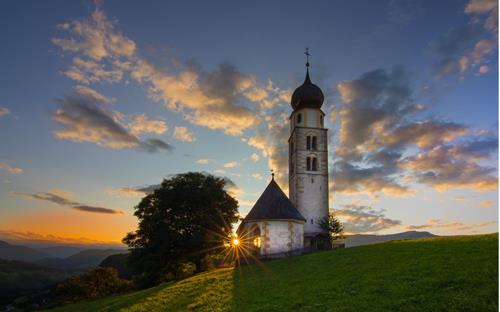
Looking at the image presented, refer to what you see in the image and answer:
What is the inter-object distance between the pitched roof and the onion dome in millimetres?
15671

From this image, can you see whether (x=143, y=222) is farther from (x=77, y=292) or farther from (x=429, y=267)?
(x=429, y=267)

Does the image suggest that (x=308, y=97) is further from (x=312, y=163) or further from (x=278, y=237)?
(x=278, y=237)

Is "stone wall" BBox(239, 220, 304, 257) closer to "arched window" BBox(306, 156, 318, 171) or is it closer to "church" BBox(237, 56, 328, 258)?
"church" BBox(237, 56, 328, 258)

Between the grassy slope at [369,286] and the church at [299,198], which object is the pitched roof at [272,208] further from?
the grassy slope at [369,286]

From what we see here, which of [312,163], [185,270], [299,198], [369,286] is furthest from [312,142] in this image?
[369,286]

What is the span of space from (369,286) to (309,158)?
37188 mm

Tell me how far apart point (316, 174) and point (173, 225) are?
22554 millimetres

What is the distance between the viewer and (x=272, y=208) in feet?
143

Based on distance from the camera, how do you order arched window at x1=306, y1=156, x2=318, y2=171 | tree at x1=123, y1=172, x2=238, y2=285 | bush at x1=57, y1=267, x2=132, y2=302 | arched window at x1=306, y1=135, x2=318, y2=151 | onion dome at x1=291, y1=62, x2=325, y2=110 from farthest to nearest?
onion dome at x1=291, y1=62, x2=325, y2=110 → arched window at x1=306, y1=135, x2=318, y2=151 → arched window at x1=306, y1=156, x2=318, y2=171 → bush at x1=57, y1=267, x2=132, y2=302 → tree at x1=123, y1=172, x2=238, y2=285

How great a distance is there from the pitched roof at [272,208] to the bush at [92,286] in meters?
23.5

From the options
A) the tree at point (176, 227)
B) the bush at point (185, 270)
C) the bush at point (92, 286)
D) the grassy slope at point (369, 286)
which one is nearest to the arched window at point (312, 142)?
the tree at point (176, 227)

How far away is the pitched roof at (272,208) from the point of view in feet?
140

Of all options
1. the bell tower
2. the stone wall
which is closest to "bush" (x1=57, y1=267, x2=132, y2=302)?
the stone wall

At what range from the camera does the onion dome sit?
2149 inches
